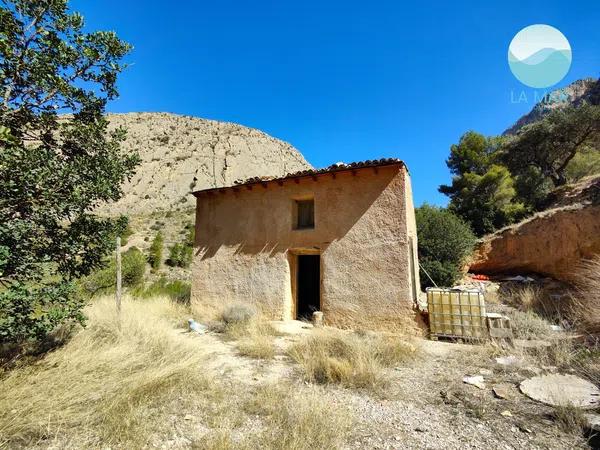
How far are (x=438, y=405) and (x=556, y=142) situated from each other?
2349 cm

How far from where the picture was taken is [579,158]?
20328 millimetres

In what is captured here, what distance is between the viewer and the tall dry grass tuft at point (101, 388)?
3.50 meters

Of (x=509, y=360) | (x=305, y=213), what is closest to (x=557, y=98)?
(x=305, y=213)

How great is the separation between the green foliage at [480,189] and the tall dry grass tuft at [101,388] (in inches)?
681

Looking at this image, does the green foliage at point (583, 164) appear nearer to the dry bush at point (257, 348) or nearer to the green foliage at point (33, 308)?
the dry bush at point (257, 348)

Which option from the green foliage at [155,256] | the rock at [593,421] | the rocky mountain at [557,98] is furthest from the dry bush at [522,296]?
the rocky mountain at [557,98]

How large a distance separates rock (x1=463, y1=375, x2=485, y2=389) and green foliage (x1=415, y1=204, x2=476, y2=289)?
8.91 m

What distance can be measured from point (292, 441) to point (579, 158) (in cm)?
2603

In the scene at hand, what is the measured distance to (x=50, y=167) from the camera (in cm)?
418

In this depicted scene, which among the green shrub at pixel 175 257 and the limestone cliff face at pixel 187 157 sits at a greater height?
the limestone cliff face at pixel 187 157

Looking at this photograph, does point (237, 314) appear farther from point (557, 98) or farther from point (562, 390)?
point (557, 98)

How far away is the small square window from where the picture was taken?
407 inches

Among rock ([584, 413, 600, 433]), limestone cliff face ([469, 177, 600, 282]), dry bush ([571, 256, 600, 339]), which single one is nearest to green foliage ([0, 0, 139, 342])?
rock ([584, 413, 600, 433])

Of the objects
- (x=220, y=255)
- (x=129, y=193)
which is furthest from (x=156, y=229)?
(x=220, y=255)
